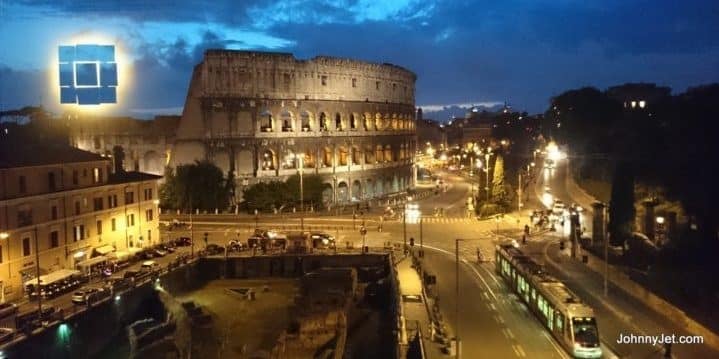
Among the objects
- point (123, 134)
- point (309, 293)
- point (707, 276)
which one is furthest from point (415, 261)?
point (123, 134)

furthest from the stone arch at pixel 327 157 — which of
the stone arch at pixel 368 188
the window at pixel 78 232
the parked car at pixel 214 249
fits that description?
the window at pixel 78 232

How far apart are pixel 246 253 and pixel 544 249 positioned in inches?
949

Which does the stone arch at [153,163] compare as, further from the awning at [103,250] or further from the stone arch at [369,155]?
the awning at [103,250]

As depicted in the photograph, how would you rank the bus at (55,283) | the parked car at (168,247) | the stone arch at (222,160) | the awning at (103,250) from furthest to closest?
→ the stone arch at (222,160) < the parked car at (168,247) < the awning at (103,250) < the bus at (55,283)

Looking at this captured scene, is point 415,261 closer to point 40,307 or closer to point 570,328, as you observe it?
point 570,328

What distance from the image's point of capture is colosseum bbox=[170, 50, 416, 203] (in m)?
76.2

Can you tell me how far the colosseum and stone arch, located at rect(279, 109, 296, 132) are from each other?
0.41 ft

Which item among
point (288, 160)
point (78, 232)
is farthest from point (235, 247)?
point (288, 160)

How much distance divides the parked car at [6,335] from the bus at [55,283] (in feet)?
19.8

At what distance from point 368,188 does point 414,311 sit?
55872 mm

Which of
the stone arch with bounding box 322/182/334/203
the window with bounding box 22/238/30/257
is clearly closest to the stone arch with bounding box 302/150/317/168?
the stone arch with bounding box 322/182/334/203

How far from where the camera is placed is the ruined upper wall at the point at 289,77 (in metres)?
75.7

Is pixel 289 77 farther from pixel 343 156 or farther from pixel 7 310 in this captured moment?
pixel 7 310

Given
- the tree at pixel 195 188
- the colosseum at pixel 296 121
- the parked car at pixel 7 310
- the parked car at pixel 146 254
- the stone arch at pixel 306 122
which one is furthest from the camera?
the stone arch at pixel 306 122
